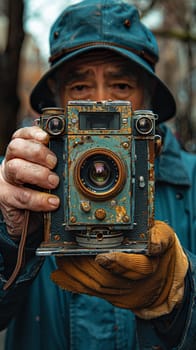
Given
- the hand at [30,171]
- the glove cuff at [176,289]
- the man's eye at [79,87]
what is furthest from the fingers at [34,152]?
the man's eye at [79,87]

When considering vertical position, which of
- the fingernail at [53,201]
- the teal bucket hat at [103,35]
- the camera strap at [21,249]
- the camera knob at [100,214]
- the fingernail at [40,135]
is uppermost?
the teal bucket hat at [103,35]

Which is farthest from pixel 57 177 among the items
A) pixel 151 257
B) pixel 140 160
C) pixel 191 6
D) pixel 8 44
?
pixel 191 6

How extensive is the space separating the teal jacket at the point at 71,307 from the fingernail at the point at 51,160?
1.29ft

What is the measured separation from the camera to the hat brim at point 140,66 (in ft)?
9.14

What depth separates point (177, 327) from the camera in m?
2.29

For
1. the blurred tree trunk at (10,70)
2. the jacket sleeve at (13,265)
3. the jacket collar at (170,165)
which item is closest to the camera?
the jacket sleeve at (13,265)

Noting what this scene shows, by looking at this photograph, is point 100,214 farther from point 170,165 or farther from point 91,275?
point 170,165

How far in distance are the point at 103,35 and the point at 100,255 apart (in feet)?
4.16

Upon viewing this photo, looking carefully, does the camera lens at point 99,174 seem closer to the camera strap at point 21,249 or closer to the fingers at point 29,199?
the fingers at point 29,199

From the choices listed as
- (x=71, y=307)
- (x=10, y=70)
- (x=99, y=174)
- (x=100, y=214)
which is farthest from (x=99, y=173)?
(x=10, y=70)

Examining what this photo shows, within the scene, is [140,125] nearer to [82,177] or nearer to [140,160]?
[140,160]

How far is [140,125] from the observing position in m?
2.19

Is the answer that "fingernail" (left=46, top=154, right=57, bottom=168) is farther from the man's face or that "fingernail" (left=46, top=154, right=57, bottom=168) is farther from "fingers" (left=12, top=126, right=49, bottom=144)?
the man's face

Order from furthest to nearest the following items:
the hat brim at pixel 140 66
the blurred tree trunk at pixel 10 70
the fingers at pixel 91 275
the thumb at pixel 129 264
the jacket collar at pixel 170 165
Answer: the blurred tree trunk at pixel 10 70 < the jacket collar at pixel 170 165 < the hat brim at pixel 140 66 < the fingers at pixel 91 275 < the thumb at pixel 129 264
